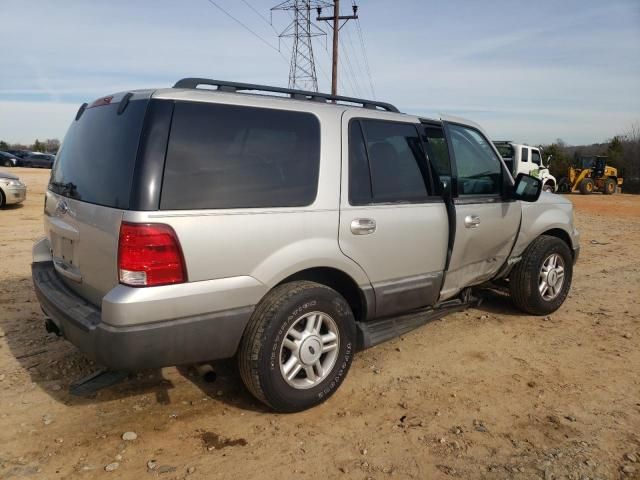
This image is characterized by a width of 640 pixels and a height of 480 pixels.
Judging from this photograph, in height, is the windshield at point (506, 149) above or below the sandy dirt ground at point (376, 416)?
above

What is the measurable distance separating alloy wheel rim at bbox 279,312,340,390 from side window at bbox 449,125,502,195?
1691 mm

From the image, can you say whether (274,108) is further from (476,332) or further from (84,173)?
(476,332)

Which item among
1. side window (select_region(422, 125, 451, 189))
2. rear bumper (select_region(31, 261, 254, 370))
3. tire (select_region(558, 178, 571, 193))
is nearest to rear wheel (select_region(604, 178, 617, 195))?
tire (select_region(558, 178, 571, 193))

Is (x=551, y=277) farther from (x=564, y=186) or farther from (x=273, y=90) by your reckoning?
(x=564, y=186)

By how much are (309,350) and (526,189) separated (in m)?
2.66

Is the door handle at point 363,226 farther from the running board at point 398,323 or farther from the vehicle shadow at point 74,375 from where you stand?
the vehicle shadow at point 74,375

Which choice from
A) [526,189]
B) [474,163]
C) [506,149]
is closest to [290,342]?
[474,163]

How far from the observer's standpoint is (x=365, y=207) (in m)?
3.46

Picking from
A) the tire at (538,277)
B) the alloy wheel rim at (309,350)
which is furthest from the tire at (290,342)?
the tire at (538,277)

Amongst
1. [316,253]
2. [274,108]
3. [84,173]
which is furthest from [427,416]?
[84,173]

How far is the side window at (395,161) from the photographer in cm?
361

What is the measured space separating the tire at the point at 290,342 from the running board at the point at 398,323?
0.19 metres

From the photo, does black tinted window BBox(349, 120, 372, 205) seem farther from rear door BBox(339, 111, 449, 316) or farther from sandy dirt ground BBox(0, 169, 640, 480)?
sandy dirt ground BBox(0, 169, 640, 480)

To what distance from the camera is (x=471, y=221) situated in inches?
166
